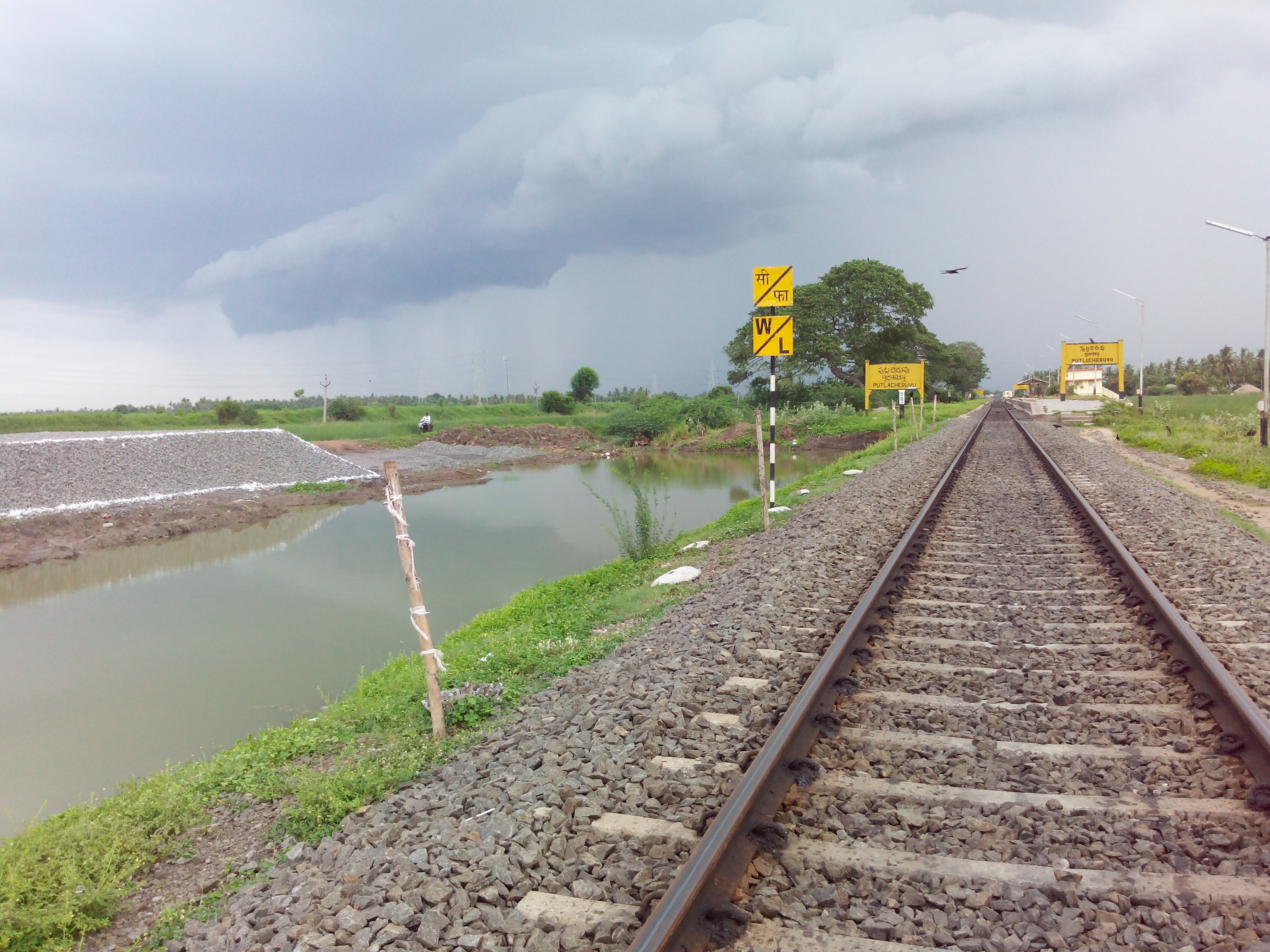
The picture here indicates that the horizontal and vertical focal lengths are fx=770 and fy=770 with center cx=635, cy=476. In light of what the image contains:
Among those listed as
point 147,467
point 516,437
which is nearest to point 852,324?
point 516,437

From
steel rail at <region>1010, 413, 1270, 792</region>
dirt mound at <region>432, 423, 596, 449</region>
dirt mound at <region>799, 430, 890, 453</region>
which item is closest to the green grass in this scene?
dirt mound at <region>432, 423, 596, 449</region>

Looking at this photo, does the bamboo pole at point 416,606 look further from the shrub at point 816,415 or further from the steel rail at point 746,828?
the shrub at point 816,415

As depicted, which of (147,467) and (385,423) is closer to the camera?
(147,467)

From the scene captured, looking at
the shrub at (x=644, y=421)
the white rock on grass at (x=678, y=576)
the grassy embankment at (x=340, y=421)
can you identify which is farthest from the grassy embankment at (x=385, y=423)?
the white rock on grass at (x=678, y=576)

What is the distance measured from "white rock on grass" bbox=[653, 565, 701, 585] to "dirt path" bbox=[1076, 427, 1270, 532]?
7238 mm

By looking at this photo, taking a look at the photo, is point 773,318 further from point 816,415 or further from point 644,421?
point 644,421

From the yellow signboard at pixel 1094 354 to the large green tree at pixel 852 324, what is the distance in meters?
12.5

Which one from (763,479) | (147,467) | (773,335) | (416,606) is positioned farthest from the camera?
(147,467)

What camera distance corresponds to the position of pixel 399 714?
5.12 m

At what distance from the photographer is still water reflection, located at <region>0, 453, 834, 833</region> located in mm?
6707

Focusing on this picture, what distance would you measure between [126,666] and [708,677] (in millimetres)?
7640

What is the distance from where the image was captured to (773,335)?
35.5 ft

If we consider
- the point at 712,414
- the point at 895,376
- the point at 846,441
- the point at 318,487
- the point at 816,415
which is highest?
the point at 895,376

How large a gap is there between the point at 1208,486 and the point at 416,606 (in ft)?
49.9
